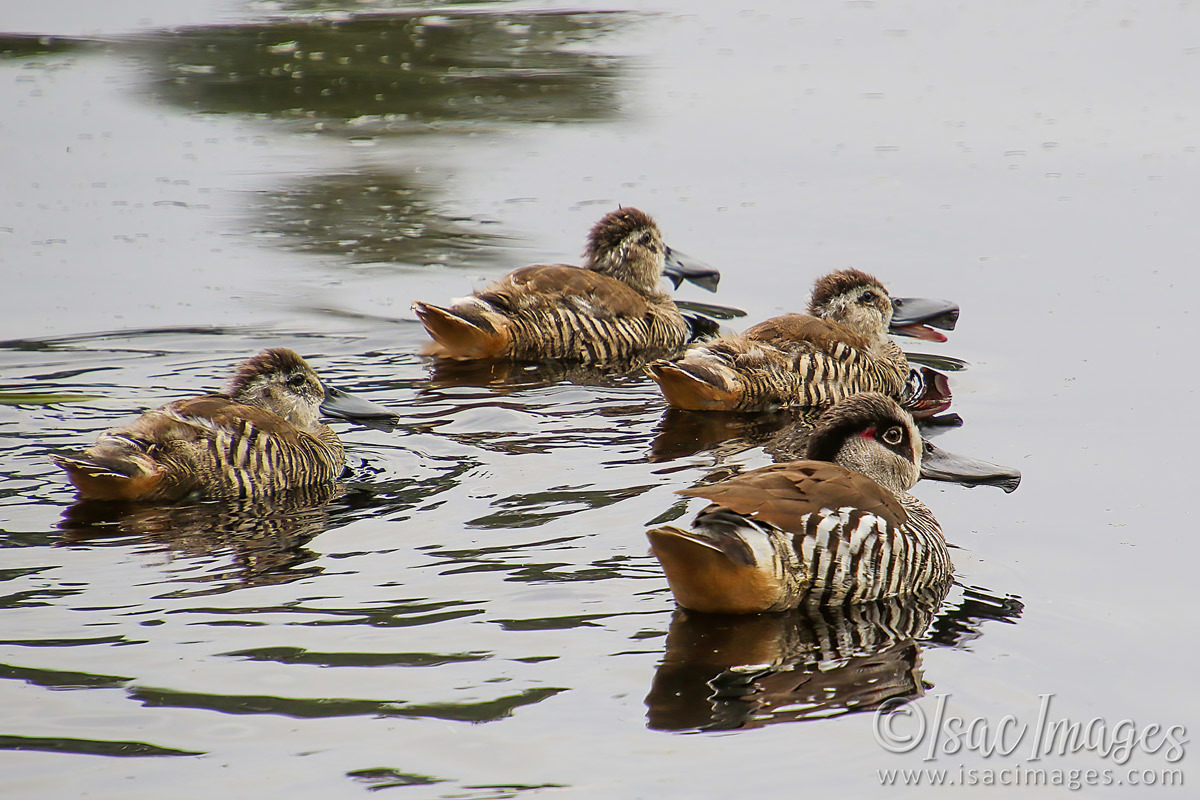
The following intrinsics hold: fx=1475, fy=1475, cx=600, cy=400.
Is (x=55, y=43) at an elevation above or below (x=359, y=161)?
above

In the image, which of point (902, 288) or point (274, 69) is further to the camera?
point (274, 69)

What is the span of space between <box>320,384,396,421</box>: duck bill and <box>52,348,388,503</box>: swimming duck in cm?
25

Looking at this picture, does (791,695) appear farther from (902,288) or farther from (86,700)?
(902,288)

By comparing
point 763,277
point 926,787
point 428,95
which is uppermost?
point 428,95

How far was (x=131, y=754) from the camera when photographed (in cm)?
503

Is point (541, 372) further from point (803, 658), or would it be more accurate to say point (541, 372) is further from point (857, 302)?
point (803, 658)

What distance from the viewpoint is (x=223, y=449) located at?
7.64m

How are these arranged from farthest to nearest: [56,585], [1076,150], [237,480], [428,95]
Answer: [428,95] → [1076,150] → [237,480] → [56,585]

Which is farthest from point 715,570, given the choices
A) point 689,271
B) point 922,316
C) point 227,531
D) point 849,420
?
point 689,271

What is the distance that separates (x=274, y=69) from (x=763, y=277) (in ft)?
27.8

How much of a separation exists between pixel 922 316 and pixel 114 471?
19.5 ft

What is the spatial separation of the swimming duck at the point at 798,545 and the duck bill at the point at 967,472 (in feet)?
2.36

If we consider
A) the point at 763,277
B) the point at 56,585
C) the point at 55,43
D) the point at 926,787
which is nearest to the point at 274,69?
the point at 55,43

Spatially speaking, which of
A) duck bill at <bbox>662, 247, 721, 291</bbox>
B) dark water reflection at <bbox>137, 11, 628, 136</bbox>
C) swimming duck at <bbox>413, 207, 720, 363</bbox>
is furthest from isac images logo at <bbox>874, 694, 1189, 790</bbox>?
dark water reflection at <bbox>137, 11, 628, 136</bbox>
